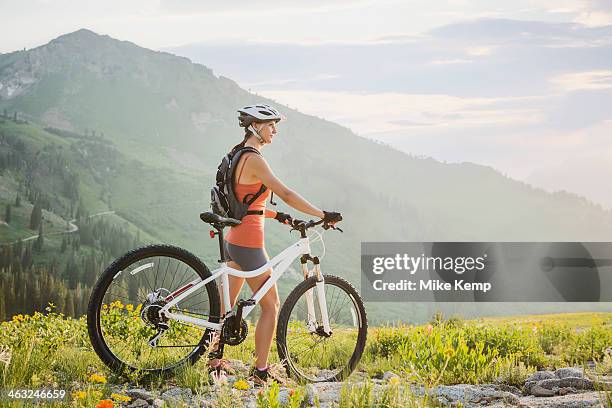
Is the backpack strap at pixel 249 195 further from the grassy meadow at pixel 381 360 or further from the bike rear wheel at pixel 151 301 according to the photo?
the grassy meadow at pixel 381 360

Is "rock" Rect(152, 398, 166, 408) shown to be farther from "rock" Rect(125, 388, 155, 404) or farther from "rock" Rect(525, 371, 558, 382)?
"rock" Rect(525, 371, 558, 382)

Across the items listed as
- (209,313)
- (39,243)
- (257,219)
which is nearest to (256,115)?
(257,219)

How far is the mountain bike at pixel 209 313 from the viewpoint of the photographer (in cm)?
619

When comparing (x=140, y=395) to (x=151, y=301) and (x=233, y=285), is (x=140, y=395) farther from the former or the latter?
(x=233, y=285)

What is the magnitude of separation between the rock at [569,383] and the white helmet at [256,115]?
10.8 feet

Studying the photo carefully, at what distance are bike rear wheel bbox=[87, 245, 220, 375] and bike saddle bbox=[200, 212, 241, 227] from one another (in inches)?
13.9

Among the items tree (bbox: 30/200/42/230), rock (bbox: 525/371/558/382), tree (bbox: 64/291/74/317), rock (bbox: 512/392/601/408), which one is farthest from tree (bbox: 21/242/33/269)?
rock (bbox: 512/392/601/408)

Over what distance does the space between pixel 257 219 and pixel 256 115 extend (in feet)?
2.93

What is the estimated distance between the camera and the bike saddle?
20.4 ft

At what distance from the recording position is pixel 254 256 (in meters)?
6.56

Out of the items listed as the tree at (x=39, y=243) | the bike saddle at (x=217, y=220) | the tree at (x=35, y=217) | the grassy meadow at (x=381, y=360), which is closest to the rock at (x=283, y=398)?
the grassy meadow at (x=381, y=360)

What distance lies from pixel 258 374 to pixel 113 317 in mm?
1879

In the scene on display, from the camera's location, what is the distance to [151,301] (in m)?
6.18

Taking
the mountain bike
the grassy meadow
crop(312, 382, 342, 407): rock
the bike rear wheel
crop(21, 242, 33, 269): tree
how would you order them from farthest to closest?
crop(21, 242, 33, 269): tree → the mountain bike → the bike rear wheel → crop(312, 382, 342, 407): rock → the grassy meadow
